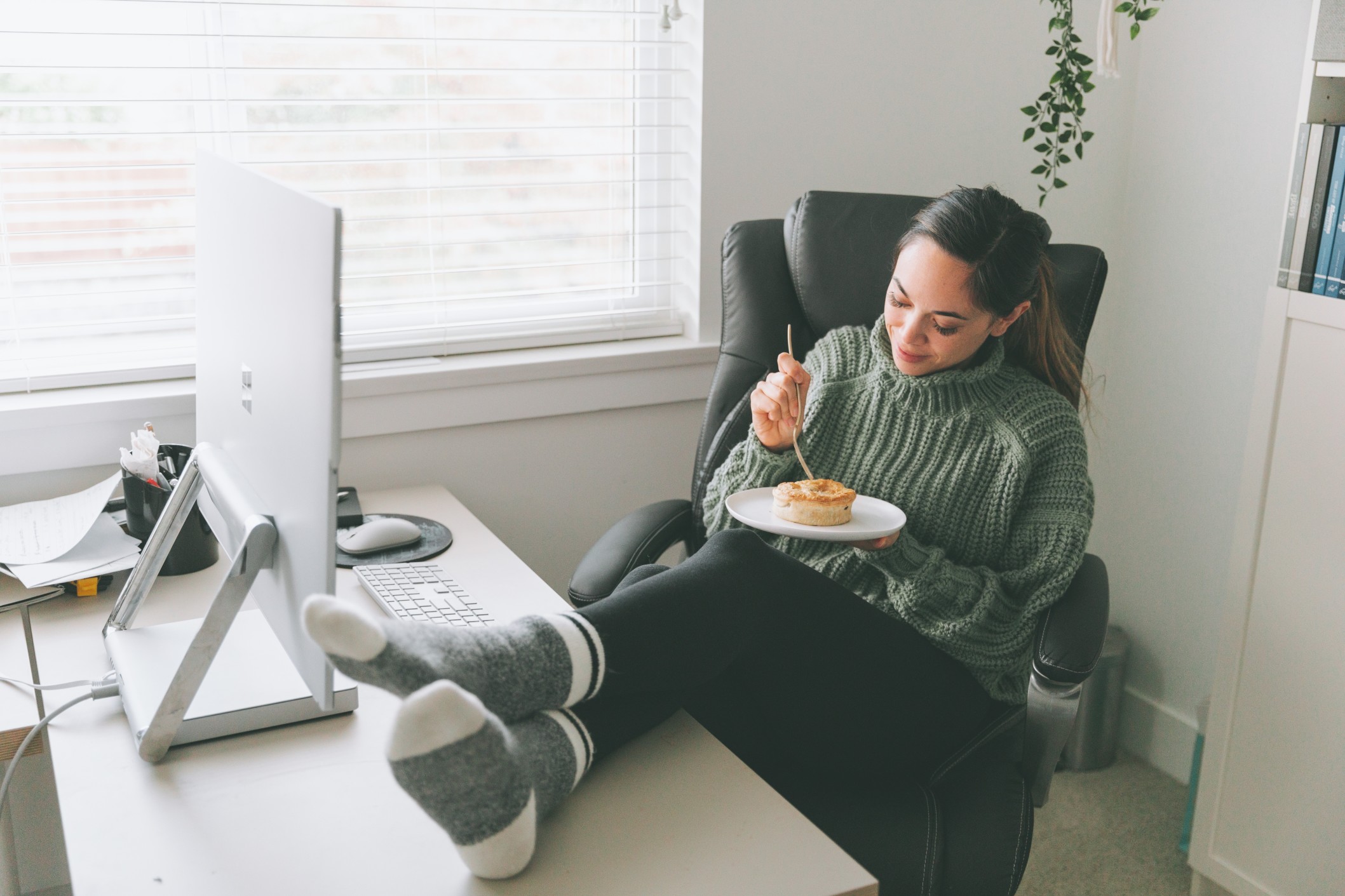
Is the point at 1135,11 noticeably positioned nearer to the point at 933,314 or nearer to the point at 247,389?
the point at 933,314

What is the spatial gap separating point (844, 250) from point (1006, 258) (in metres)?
0.29

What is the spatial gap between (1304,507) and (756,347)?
0.85 m

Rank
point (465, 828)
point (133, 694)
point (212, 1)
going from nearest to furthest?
point (465, 828), point (133, 694), point (212, 1)

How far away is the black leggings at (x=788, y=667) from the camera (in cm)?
108

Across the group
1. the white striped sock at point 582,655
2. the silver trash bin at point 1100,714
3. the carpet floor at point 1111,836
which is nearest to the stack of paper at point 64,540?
the white striped sock at point 582,655

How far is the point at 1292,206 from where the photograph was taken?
164 cm

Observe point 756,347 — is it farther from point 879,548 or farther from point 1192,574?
point 1192,574

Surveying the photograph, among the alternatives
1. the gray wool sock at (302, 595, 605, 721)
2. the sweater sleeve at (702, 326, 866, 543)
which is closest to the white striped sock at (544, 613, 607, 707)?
the gray wool sock at (302, 595, 605, 721)

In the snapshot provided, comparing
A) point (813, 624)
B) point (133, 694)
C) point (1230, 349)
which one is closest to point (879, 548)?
point (813, 624)

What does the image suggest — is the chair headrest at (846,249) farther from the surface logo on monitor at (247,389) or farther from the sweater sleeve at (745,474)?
the surface logo on monitor at (247,389)

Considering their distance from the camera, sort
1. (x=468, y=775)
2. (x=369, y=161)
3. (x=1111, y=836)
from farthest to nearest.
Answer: (x=1111, y=836) → (x=369, y=161) → (x=468, y=775)

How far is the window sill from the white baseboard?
3.83 feet

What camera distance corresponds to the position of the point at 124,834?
90 centimetres

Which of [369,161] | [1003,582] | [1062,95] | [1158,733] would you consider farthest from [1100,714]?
[369,161]
